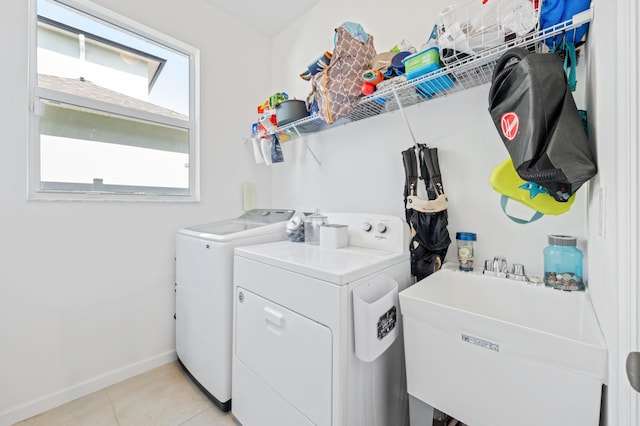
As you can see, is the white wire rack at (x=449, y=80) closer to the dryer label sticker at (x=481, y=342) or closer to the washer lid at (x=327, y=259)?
the washer lid at (x=327, y=259)

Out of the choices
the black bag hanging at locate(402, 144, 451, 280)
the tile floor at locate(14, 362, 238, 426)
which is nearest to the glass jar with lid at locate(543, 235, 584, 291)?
the black bag hanging at locate(402, 144, 451, 280)

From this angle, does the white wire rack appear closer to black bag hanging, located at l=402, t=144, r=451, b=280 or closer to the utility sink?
black bag hanging, located at l=402, t=144, r=451, b=280

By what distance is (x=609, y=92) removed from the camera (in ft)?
2.00

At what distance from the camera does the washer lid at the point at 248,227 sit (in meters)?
1.58

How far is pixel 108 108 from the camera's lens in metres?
1.77

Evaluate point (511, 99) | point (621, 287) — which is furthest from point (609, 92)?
point (621, 287)

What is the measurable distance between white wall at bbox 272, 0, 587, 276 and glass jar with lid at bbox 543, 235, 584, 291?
0.08 meters

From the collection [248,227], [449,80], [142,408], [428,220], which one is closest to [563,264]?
[428,220]

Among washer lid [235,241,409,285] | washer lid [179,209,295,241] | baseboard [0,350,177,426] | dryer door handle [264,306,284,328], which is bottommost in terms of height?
baseboard [0,350,177,426]

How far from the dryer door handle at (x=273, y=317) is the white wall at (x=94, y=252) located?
4.04ft

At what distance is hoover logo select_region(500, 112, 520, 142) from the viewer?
0.77 metres

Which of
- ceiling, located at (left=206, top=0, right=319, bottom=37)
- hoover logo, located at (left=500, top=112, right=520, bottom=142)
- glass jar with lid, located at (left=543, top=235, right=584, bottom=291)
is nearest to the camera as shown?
hoover logo, located at (left=500, top=112, right=520, bottom=142)

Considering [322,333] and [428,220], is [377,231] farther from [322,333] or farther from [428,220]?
[322,333]

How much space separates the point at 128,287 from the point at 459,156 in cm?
237
